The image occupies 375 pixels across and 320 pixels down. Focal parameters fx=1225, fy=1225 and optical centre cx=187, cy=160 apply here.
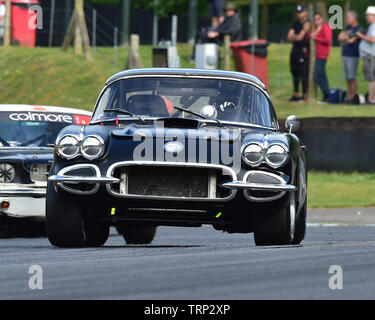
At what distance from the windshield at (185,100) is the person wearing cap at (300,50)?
1210 centimetres

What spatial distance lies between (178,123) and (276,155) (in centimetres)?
82

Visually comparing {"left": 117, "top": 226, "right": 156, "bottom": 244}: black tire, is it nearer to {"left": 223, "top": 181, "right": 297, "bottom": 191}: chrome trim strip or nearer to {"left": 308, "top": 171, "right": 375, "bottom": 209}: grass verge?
{"left": 223, "top": 181, "right": 297, "bottom": 191}: chrome trim strip

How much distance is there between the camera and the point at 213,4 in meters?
29.5

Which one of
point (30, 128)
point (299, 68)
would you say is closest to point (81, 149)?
point (30, 128)

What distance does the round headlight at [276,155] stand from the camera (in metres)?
9.08

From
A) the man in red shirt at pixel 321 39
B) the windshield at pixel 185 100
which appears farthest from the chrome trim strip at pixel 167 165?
the man in red shirt at pixel 321 39

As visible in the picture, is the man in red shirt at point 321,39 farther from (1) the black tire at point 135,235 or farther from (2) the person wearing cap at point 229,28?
(1) the black tire at point 135,235

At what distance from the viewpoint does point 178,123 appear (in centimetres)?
938

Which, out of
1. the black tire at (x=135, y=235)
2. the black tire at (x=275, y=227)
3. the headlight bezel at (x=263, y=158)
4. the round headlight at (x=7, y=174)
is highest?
the headlight bezel at (x=263, y=158)

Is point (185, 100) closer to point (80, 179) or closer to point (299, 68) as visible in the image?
point (80, 179)

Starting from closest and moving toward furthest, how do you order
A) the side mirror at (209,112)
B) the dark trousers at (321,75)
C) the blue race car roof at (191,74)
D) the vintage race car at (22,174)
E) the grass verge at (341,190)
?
1. the side mirror at (209,112)
2. the blue race car roof at (191,74)
3. the vintage race car at (22,174)
4. the grass verge at (341,190)
5. the dark trousers at (321,75)

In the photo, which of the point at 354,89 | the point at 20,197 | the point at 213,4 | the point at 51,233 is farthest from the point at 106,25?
the point at 51,233

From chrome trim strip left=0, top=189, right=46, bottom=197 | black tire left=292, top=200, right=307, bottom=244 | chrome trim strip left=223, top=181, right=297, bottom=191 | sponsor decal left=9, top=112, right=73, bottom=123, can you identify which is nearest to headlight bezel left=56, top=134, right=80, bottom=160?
chrome trim strip left=223, top=181, right=297, bottom=191

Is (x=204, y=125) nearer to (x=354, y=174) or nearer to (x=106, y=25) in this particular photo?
(x=354, y=174)
